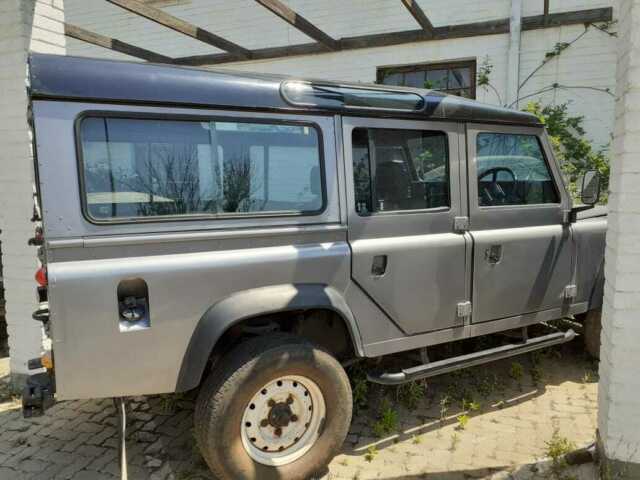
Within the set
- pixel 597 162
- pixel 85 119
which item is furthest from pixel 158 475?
pixel 597 162

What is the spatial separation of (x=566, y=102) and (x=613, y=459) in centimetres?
563

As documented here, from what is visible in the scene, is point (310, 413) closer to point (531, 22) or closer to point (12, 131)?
point (12, 131)

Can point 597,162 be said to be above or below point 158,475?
above

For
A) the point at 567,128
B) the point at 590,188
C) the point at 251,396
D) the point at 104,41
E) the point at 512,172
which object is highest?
the point at 104,41

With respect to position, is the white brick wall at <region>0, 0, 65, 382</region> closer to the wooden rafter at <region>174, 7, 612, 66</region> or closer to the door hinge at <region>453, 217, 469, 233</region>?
the door hinge at <region>453, 217, 469, 233</region>

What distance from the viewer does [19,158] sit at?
12.1 ft

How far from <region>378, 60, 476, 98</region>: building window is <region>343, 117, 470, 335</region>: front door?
14.4ft

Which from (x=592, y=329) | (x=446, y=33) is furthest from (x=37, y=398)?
(x=446, y=33)

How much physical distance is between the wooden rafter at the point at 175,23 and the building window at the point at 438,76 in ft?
7.08

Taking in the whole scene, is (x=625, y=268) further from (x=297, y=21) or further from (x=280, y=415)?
(x=297, y=21)

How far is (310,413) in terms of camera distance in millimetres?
2848

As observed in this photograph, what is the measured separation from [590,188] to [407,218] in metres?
1.48

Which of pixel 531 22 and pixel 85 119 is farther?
pixel 531 22

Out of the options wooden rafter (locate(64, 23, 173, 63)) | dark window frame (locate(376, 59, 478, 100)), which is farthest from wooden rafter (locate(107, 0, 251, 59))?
dark window frame (locate(376, 59, 478, 100))
